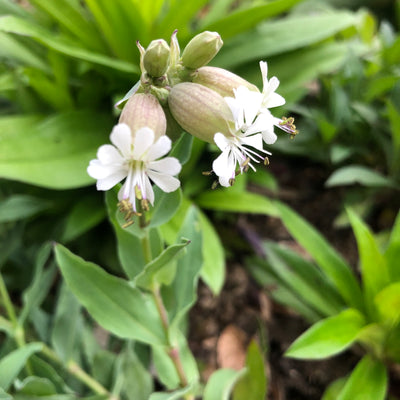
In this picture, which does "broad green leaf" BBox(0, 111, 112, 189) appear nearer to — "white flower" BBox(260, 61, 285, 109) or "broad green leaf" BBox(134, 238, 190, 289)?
"broad green leaf" BBox(134, 238, 190, 289)

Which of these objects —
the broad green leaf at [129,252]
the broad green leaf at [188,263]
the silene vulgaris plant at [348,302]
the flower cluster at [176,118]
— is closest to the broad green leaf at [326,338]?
the silene vulgaris plant at [348,302]

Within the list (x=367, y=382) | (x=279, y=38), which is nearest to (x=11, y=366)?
(x=367, y=382)

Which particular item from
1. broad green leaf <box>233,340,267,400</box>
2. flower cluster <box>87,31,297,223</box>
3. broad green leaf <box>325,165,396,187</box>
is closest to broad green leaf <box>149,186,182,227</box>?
flower cluster <box>87,31,297,223</box>

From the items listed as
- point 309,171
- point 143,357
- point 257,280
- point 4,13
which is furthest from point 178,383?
point 4,13

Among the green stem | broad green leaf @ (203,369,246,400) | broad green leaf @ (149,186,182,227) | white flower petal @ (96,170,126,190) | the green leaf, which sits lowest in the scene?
broad green leaf @ (203,369,246,400)

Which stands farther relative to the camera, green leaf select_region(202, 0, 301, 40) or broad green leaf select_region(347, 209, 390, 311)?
green leaf select_region(202, 0, 301, 40)

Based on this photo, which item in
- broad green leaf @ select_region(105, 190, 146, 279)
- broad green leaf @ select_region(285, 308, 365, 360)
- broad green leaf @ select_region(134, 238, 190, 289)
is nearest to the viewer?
broad green leaf @ select_region(134, 238, 190, 289)

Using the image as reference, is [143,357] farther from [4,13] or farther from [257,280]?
[4,13]
